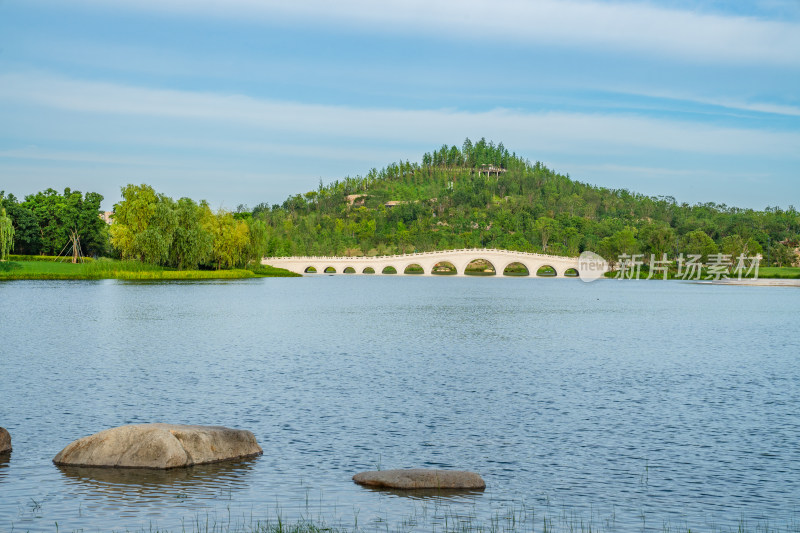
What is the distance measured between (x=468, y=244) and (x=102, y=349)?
118483 mm

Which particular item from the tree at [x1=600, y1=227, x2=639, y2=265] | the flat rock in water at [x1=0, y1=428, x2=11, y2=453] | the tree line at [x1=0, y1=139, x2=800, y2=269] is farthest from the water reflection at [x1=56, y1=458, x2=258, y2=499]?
the tree at [x1=600, y1=227, x2=639, y2=265]

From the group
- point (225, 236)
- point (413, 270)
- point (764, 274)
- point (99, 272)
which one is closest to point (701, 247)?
point (764, 274)

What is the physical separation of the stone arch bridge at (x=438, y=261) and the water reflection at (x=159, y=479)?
91.8 metres

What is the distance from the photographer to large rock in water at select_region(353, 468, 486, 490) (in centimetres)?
920

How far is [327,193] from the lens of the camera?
6747 inches

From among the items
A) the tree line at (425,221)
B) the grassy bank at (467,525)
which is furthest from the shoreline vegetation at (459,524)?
the tree line at (425,221)

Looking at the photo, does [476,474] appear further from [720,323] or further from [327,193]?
[327,193]

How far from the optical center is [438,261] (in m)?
110

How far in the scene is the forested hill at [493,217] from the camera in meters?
116

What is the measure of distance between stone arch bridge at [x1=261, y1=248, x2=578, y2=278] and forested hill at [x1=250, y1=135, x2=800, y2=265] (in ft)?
15.0

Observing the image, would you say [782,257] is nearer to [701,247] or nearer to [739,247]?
[739,247]

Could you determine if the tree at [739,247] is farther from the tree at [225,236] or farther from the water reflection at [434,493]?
the water reflection at [434,493]

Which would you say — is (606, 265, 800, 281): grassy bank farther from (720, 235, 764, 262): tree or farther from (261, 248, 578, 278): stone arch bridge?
(261, 248, 578, 278): stone arch bridge

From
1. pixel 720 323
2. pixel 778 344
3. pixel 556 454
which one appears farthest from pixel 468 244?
pixel 556 454
